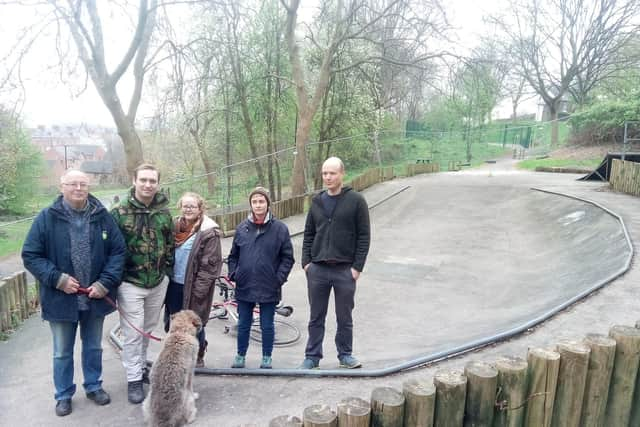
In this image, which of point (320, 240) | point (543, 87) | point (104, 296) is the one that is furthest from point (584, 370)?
point (543, 87)

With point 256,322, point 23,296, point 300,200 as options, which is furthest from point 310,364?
point 300,200

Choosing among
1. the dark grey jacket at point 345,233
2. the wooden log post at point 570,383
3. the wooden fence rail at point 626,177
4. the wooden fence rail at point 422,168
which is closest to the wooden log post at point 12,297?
the dark grey jacket at point 345,233

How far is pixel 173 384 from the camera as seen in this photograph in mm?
3006

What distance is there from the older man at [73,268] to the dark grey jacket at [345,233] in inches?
64.6

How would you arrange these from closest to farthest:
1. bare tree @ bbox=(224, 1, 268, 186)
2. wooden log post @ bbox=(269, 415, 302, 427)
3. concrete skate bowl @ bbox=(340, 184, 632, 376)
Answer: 1. wooden log post @ bbox=(269, 415, 302, 427)
2. concrete skate bowl @ bbox=(340, 184, 632, 376)
3. bare tree @ bbox=(224, 1, 268, 186)

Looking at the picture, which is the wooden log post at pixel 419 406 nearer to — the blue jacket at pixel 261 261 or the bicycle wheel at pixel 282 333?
the blue jacket at pixel 261 261

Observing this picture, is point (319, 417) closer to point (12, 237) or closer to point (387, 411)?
point (387, 411)

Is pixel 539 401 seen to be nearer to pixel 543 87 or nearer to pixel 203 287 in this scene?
pixel 203 287

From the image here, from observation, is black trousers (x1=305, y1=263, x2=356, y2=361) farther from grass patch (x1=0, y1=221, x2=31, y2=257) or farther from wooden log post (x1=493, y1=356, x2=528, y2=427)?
grass patch (x1=0, y1=221, x2=31, y2=257)

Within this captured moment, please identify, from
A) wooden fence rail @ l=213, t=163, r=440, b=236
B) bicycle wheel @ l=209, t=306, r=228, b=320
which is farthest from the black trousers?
wooden fence rail @ l=213, t=163, r=440, b=236

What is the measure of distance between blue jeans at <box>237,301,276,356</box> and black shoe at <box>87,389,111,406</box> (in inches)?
44.6

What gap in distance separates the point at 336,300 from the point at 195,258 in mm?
1301

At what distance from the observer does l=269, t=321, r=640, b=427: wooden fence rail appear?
7.65 ft

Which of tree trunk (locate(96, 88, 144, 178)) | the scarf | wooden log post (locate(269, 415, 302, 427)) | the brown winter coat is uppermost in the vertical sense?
tree trunk (locate(96, 88, 144, 178))
